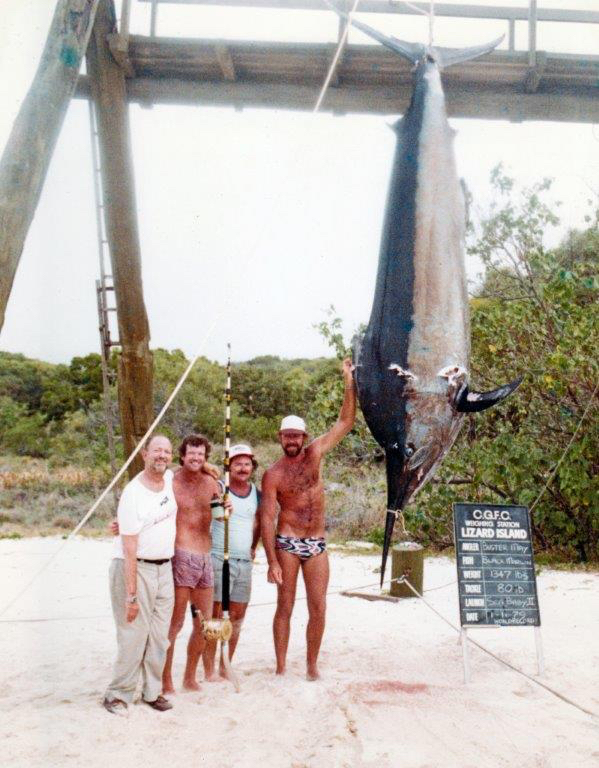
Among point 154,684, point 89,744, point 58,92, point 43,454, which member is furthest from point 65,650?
point 43,454

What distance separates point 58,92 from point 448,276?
1.67 metres

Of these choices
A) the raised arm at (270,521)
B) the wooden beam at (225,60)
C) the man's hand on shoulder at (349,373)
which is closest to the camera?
the man's hand on shoulder at (349,373)

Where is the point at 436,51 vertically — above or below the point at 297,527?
above

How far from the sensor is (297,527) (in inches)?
147

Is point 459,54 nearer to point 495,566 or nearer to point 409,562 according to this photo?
point 495,566

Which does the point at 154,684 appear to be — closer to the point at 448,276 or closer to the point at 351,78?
the point at 448,276

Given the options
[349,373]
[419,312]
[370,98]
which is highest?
[370,98]

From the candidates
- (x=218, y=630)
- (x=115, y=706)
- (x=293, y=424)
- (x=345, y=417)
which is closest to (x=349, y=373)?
(x=345, y=417)

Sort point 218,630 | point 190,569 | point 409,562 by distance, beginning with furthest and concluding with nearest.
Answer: point 409,562 → point 190,569 → point 218,630

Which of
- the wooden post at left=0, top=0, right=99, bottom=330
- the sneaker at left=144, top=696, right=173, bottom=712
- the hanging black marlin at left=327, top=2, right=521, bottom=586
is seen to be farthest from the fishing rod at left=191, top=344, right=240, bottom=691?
the wooden post at left=0, top=0, right=99, bottom=330

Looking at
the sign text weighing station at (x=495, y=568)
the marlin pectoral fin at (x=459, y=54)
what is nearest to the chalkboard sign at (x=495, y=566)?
the sign text weighing station at (x=495, y=568)

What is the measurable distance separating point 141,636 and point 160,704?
29cm

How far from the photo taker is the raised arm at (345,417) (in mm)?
2797

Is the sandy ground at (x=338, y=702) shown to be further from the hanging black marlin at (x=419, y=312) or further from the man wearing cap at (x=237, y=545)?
the hanging black marlin at (x=419, y=312)
